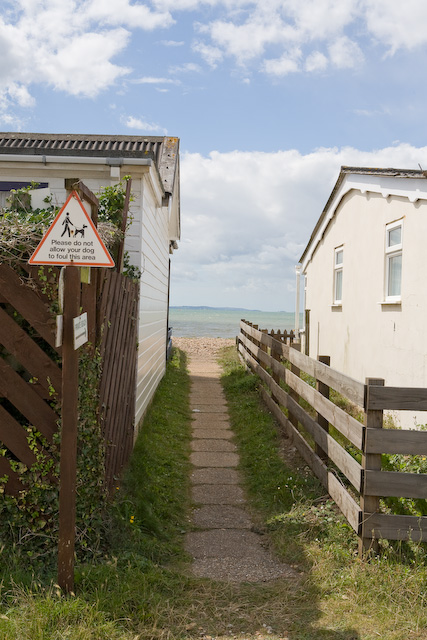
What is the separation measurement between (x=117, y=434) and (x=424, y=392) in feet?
9.31

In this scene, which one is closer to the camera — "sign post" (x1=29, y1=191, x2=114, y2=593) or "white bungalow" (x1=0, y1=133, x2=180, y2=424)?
"sign post" (x1=29, y1=191, x2=114, y2=593)

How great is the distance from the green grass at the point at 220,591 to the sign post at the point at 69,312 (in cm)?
28

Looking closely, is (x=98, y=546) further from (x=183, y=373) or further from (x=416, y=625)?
(x=183, y=373)

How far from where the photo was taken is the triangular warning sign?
3447mm

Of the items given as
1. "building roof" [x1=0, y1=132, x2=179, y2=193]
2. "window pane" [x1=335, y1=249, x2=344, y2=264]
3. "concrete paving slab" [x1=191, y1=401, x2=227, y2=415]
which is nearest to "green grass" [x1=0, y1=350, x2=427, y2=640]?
"concrete paving slab" [x1=191, y1=401, x2=227, y2=415]

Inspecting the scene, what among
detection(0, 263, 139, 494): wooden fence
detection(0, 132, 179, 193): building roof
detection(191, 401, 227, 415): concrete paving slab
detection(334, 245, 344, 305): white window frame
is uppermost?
detection(0, 132, 179, 193): building roof

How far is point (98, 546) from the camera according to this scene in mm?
3979

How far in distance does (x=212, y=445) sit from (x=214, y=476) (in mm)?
1501

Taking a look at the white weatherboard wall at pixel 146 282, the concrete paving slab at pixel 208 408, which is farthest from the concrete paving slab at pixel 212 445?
the concrete paving slab at pixel 208 408

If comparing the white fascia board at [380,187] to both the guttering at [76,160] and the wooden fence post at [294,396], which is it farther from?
the guttering at [76,160]

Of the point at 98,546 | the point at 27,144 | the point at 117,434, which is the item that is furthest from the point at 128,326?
the point at 27,144

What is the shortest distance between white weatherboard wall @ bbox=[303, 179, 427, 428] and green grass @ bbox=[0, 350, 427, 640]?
3.43 metres

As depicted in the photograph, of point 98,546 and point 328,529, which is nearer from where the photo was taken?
point 98,546

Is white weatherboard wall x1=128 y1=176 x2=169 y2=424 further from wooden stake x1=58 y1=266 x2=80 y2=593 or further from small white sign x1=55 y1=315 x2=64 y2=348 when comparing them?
small white sign x1=55 y1=315 x2=64 y2=348
